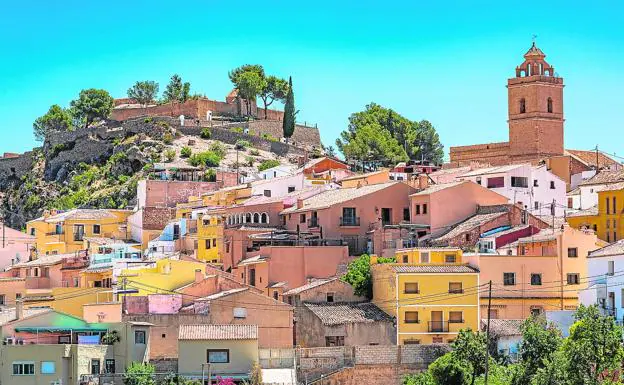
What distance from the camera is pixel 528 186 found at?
69.7 metres

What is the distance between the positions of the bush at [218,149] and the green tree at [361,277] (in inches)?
1624

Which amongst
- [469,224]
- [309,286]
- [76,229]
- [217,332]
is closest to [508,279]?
[469,224]

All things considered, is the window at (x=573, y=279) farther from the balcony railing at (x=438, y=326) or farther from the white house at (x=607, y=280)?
the balcony railing at (x=438, y=326)

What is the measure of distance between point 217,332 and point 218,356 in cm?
90

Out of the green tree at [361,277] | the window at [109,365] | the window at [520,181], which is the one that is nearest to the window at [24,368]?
the window at [109,365]

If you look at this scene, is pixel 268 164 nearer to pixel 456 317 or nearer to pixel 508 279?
pixel 508 279

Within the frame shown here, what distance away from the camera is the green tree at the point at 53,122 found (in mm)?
121250

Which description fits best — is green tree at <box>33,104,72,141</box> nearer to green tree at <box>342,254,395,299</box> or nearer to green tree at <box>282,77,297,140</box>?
green tree at <box>282,77,297,140</box>

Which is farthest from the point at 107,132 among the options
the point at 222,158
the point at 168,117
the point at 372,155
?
the point at 372,155

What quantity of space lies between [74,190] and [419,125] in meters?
24.8

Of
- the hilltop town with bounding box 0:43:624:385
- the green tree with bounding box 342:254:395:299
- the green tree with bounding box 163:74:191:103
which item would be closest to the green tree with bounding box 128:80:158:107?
the green tree with bounding box 163:74:191:103

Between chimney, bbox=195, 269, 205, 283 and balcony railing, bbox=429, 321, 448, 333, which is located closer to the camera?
balcony railing, bbox=429, 321, 448, 333

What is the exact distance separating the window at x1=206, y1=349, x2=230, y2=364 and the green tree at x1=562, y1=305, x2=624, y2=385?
11827 mm

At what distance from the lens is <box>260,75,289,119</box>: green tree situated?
115 metres
